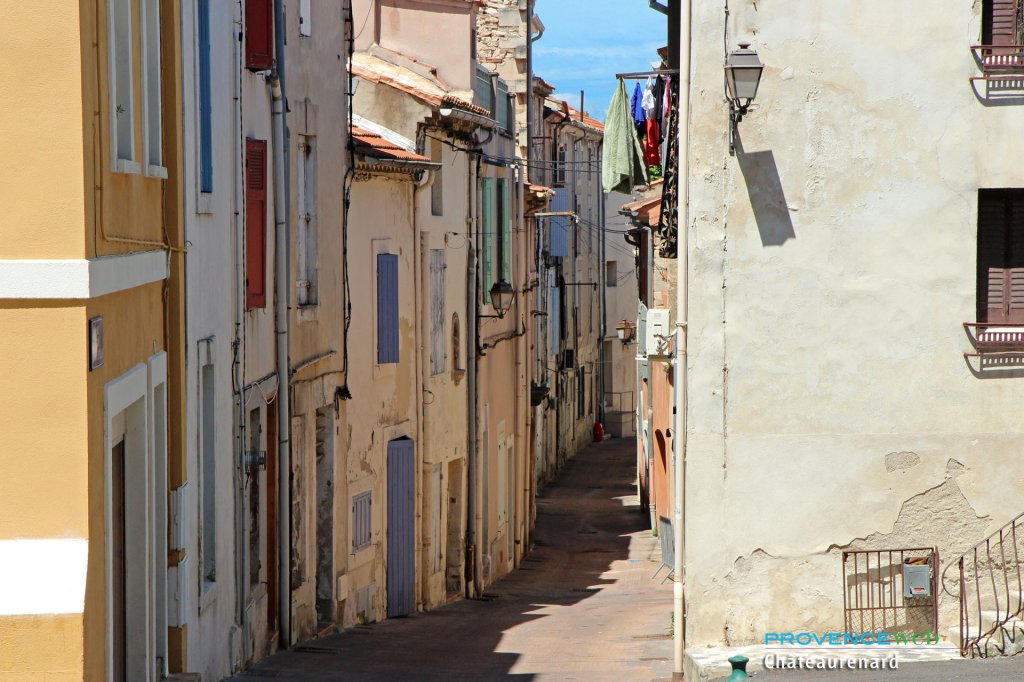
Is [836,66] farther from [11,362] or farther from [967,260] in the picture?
[11,362]

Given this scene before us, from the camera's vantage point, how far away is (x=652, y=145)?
1691 centimetres

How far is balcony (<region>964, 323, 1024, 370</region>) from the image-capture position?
1138 cm

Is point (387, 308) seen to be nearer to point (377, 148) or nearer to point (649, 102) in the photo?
point (377, 148)

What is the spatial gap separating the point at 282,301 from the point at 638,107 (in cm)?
531

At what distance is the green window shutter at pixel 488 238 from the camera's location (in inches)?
955

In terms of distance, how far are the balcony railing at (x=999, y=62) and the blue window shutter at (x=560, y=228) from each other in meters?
30.1

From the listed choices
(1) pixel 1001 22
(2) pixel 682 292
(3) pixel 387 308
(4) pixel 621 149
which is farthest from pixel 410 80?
(1) pixel 1001 22

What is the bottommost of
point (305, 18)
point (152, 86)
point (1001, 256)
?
point (1001, 256)

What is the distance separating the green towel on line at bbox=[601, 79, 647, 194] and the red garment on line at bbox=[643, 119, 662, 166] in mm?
118

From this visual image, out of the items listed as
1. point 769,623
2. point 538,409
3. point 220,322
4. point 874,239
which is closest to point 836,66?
point 874,239

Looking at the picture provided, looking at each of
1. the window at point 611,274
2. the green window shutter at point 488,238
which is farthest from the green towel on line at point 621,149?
the window at point 611,274

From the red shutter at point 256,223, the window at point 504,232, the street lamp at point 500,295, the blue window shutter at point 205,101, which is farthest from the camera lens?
the window at point 504,232

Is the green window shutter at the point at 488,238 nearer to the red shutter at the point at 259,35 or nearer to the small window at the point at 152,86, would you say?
the red shutter at the point at 259,35

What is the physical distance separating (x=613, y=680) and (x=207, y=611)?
384 cm
